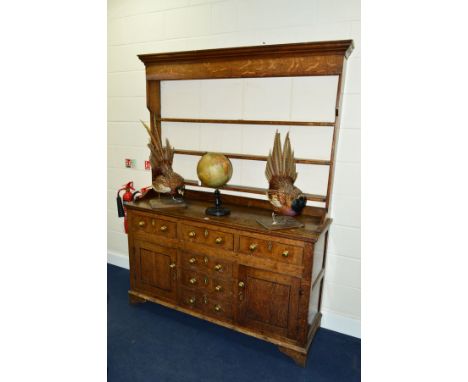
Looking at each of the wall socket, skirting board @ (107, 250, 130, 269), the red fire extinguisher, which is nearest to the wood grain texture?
the red fire extinguisher

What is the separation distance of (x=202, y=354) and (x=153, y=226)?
40.2 inches

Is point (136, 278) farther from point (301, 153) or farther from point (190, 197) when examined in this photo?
point (301, 153)

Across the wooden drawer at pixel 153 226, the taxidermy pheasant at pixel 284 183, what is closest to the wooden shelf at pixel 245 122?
the taxidermy pheasant at pixel 284 183

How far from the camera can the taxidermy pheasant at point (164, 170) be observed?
8.20 feet

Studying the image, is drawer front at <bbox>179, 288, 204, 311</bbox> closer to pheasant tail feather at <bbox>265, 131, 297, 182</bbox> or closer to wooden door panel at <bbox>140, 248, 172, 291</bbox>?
wooden door panel at <bbox>140, 248, 172, 291</bbox>

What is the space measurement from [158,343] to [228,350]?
53 centimetres

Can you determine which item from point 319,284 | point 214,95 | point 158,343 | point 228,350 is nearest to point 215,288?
point 228,350

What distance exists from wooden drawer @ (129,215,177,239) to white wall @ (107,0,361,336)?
23.6 inches

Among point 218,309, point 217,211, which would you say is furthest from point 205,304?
point 217,211

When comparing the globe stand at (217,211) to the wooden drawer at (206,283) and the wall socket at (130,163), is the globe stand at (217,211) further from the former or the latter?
the wall socket at (130,163)

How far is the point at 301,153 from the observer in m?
2.36
